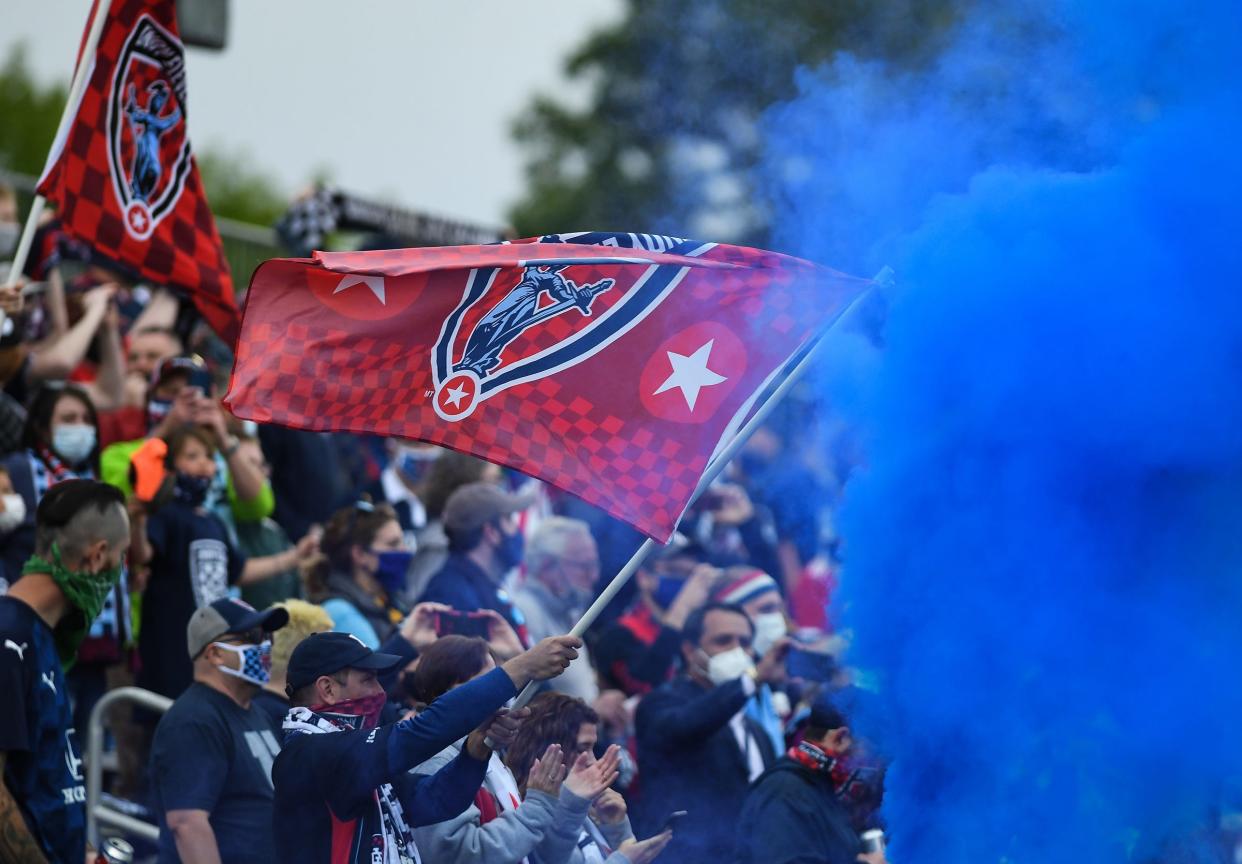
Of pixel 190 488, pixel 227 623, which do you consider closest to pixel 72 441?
pixel 190 488

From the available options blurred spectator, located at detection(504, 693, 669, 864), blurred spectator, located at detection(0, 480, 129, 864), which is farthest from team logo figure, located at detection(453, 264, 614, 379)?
blurred spectator, located at detection(0, 480, 129, 864)

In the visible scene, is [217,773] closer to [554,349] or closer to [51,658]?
[51,658]

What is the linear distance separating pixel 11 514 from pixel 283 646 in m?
1.68

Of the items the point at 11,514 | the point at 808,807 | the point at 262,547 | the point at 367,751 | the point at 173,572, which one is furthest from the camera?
the point at 262,547

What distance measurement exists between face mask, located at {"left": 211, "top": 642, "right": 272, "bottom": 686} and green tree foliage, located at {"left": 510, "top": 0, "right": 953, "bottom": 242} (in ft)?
12.7

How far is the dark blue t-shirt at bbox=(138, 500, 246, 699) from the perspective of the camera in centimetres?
823

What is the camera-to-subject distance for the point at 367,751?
5.05 metres

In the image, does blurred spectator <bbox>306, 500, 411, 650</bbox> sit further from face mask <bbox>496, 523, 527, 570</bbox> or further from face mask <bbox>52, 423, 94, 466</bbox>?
face mask <bbox>52, 423, 94, 466</bbox>

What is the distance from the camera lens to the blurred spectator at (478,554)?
7.80m

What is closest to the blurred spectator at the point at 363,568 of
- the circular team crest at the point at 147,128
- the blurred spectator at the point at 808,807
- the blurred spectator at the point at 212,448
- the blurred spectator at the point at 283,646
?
the blurred spectator at the point at 212,448

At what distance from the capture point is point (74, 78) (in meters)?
7.10

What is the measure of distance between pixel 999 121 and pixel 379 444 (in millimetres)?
5626

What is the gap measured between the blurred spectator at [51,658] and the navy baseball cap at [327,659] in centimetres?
99

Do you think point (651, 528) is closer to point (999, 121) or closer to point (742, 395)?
point (742, 395)
